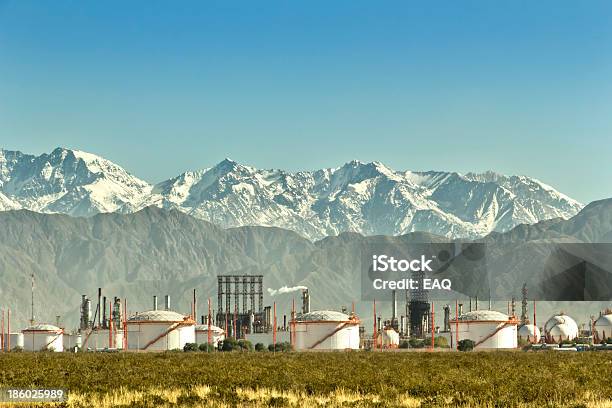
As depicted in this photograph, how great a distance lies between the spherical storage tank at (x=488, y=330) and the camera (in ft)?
559

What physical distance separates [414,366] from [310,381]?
23400 millimetres

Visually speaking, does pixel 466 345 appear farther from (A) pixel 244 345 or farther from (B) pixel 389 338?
(B) pixel 389 338

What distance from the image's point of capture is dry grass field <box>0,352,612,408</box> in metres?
53.6

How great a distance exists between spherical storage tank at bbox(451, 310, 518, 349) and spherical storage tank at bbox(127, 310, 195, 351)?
39.0m

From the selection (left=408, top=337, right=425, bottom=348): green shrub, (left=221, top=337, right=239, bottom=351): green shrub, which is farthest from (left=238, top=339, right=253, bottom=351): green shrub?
(left=408, top=337, right=425, bottom=348): green shrub

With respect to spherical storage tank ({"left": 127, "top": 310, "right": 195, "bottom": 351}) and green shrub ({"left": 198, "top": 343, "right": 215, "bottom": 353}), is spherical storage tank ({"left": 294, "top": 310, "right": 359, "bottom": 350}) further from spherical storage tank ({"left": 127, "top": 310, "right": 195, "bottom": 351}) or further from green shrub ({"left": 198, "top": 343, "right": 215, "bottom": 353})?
spherical storage tank ({"left": 127, "top": 310, "right": 195, "bottom": 351})

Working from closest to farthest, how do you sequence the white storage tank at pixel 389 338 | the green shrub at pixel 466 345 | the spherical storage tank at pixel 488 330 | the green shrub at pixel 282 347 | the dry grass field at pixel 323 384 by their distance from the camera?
the dry grass field at pixel 323 384 → the green shrub at pixel 466 345 → the green shrub at pixel 282 347 → the spherical storage tank at pixel 488 330 → the white storage tank at pixel 389 338

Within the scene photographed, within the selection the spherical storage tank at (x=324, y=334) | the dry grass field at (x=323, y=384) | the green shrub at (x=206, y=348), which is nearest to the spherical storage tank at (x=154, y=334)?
the green shrub at (x=206, y=348)

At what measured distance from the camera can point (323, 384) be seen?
6612 cm

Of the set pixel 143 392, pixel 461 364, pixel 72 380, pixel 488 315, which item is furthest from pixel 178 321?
pixel 143 392

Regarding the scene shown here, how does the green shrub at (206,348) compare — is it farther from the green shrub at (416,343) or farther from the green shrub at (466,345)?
the green shrub at (416,343)

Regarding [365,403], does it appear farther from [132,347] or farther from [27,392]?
[132,347]

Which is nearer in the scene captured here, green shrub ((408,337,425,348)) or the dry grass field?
the dry grass field

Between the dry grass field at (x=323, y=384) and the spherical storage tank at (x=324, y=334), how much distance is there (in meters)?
72.3
